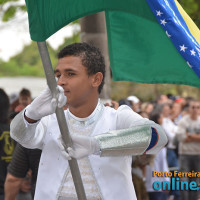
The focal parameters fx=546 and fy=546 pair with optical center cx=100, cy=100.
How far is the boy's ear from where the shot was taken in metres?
3.40

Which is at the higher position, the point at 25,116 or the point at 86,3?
the point at 86,3

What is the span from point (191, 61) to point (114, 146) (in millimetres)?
787

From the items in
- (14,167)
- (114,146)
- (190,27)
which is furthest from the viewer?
(14,167)

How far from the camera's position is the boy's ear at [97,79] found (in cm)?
340

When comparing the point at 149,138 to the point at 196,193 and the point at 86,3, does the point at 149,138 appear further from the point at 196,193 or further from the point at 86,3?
the point at 196,193

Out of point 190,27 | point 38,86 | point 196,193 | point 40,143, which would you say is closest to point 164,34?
point 190,27

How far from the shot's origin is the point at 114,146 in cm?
299

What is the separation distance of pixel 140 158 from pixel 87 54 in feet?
13.3

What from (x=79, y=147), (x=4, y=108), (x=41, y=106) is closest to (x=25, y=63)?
(x=4, y=108)

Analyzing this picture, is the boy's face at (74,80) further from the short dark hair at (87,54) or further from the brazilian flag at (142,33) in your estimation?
the brazilian flag at (142,33)

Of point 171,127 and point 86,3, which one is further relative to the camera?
point 171,127

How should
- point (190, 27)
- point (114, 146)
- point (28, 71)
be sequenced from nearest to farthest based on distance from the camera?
point (114, 146), point (190, 27), point (28, 71)

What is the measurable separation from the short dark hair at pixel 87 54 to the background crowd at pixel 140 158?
1.65 m

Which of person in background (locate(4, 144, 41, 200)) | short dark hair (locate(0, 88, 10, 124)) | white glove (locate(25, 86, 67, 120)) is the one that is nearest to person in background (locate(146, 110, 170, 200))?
short dark hair (locate(0, 88, 10, 124))
